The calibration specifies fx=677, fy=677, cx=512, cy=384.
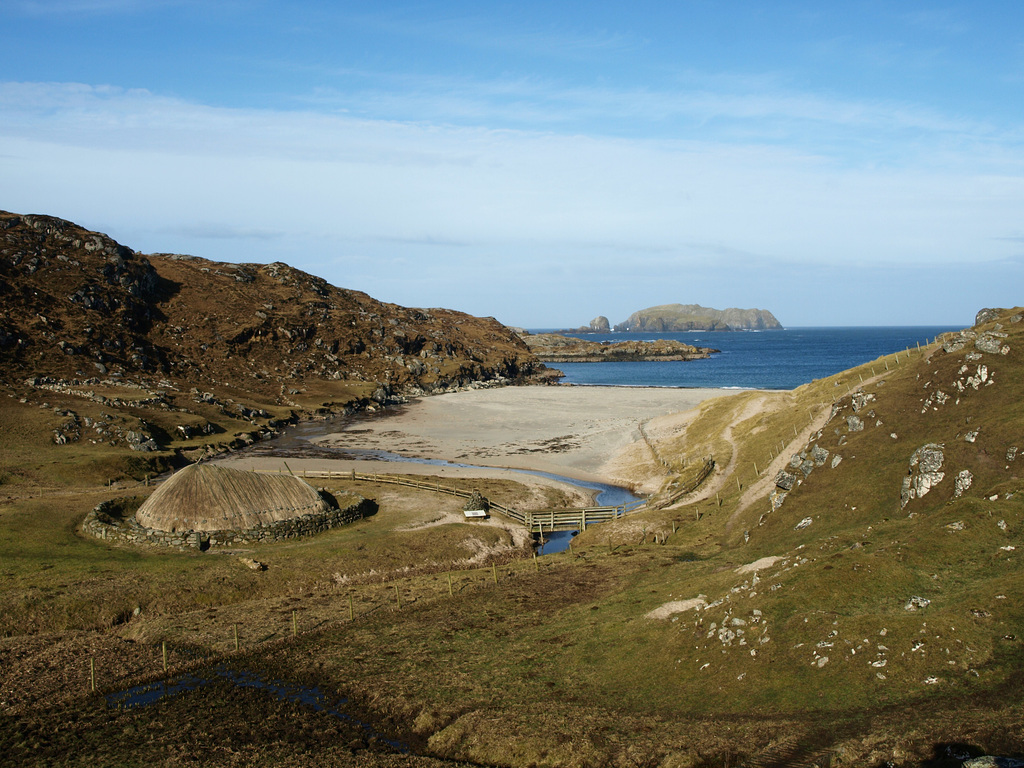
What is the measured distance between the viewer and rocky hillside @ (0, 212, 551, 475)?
99438 mm

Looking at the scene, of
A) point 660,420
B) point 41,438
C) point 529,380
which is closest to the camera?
point 41,438

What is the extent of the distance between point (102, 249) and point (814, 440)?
15049cm

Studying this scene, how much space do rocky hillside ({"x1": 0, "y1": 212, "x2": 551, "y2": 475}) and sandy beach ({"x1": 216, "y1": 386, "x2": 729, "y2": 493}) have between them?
16.5 m

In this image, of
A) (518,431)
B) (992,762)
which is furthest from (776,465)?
(518,431)

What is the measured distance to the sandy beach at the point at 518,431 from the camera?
82.1 m

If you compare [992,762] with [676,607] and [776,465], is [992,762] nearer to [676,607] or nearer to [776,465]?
[676,607]

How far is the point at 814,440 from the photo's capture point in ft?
158

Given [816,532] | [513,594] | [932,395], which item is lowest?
[513,594]

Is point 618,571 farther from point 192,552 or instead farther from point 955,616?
point 192,552

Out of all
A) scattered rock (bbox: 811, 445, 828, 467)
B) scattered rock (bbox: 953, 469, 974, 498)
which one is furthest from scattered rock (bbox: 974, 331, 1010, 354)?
scattered rock (bbox: 953, 469, 974, 498)

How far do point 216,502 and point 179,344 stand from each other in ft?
353

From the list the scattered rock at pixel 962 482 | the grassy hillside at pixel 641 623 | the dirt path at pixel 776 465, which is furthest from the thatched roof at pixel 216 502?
the scattered rock at pixel 962 482

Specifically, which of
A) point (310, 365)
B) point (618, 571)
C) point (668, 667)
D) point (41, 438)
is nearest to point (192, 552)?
point (618, 571)

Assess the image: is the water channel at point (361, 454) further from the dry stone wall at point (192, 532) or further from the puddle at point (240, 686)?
the puddle at point (240, 686)
